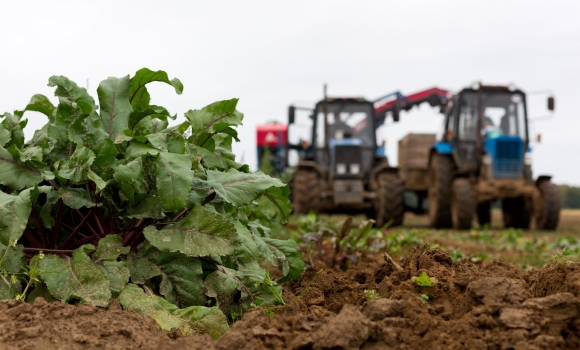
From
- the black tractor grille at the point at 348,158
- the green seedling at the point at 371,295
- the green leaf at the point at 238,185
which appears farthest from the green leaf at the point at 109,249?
the black tractor grille at the point at 348,158

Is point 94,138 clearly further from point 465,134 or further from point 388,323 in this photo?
point 465,134

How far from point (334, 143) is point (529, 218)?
4532 millimetres

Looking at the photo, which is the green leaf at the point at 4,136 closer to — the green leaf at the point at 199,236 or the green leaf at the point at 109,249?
the green leaf at the point at 109,249

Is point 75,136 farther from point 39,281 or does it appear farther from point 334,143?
point 334,143

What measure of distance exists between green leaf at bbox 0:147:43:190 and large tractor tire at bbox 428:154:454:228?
10.9 metres

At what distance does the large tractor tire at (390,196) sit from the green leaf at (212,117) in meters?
9.59

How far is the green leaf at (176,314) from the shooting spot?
7.52 ft

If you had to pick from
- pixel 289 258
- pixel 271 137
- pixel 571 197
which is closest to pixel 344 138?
pixel 271 137

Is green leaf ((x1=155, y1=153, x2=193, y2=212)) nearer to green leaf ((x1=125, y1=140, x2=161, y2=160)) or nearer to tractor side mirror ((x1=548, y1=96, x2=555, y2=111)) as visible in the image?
green leaf ((x1=125, y1=140, x2=161, y2=160))

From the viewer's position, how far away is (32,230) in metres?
2.81

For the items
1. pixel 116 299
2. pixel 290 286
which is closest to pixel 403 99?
pixel 290 286

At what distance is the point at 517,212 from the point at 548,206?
183 centimetres

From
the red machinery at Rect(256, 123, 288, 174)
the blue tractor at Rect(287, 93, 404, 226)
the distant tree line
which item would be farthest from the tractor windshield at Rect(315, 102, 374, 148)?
the distant tree line

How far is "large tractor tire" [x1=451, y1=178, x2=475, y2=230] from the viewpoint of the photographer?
12031 mm
